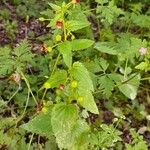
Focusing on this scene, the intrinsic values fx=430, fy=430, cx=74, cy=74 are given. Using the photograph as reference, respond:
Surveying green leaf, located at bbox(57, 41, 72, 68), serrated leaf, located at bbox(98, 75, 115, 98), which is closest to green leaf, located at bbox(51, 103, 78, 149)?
green leaf, located at bbox(57, 41, 72, 68)

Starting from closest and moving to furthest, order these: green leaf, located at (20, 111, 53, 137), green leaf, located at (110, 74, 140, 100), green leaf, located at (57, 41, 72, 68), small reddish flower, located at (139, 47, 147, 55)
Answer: green leaf, located at (57, 41, 72, 68), green leaf, located at (20, 111, 53, 137), small reddish flower, located at (139, 47, 147, 55), green leaf, located at (110, 74, 140, 100)

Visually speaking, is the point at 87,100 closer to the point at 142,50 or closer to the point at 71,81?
the point at 71,81

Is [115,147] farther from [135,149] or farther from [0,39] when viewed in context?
[0,39]

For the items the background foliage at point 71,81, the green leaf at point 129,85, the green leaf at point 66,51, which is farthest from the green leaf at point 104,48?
the green leaf at point 66,51

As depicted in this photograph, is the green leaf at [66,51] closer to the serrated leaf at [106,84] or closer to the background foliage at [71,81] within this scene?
the background foliage at [71,81]

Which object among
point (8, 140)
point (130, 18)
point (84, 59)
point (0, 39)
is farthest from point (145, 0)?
point (8, 140)

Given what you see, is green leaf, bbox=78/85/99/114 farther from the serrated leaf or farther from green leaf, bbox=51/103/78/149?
the serrated leaf
